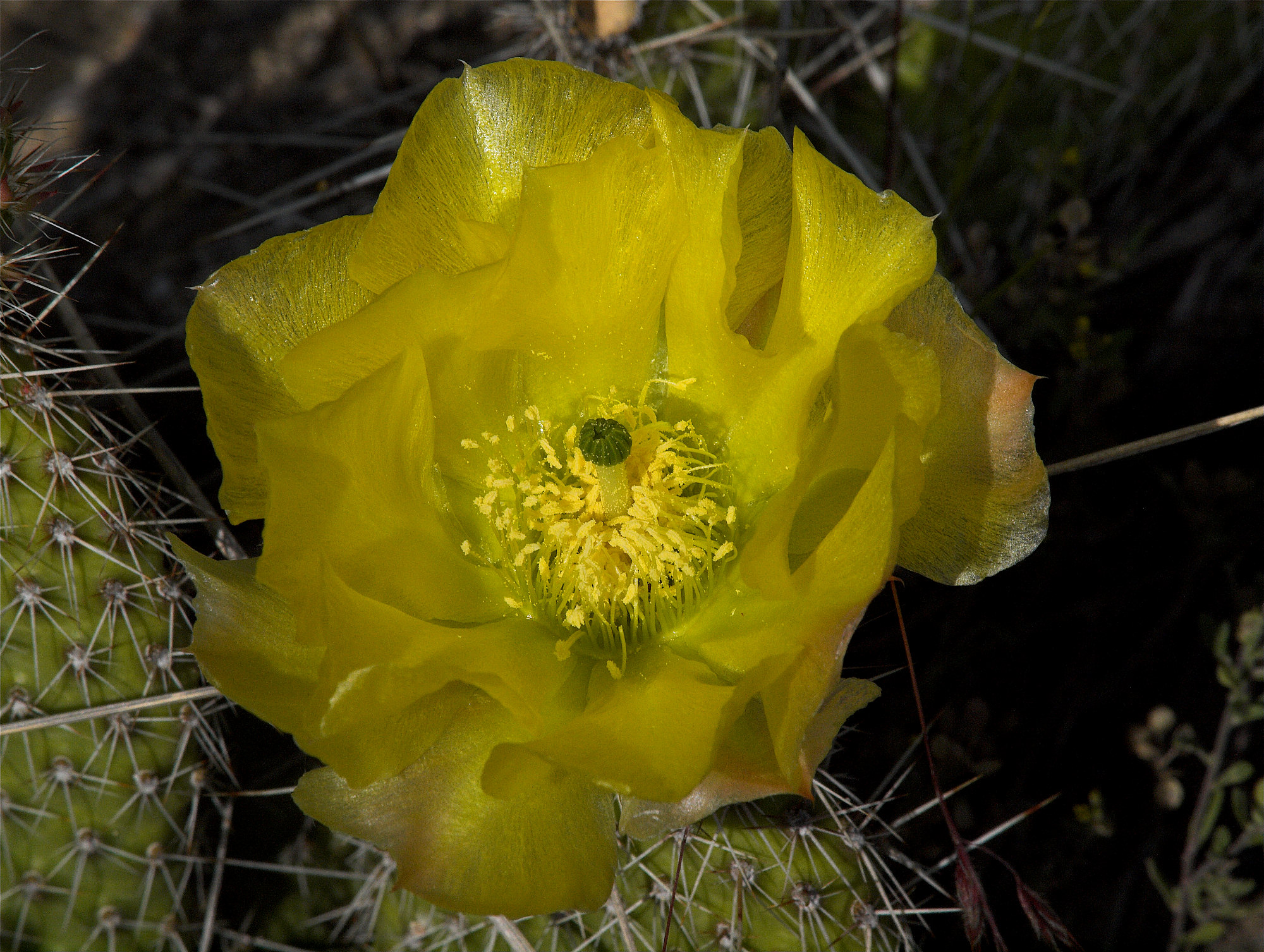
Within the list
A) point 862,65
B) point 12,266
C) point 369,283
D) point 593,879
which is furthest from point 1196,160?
point 12,266

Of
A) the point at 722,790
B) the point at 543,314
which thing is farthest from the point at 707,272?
the point at 722,790

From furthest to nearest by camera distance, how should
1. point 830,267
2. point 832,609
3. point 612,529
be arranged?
point 612,529
point 830,267
point 832,609

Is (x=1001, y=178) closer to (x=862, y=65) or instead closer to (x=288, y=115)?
(x=862, y=65)

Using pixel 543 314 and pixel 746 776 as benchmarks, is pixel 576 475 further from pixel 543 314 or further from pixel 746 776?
pixel 746 776

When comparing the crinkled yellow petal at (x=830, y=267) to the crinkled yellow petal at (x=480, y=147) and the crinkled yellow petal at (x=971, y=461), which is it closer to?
the crinkled yellow petal at (x=971, y=461)

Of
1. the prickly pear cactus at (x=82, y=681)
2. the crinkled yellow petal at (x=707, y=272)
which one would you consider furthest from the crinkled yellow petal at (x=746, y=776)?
the prickly pear cactus at (x=82, y=681)

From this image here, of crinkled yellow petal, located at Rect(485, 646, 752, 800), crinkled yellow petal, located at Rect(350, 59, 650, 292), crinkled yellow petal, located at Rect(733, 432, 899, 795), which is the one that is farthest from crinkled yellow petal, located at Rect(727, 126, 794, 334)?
crinkled yellow petal, located at Rect(485, 646, 752, 800)

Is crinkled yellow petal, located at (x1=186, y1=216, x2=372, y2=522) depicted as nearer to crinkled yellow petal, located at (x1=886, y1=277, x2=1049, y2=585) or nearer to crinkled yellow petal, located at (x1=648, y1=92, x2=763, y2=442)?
crinkled yellow petal, located at (x1=648, y1=92, x2=763, y2=442)
